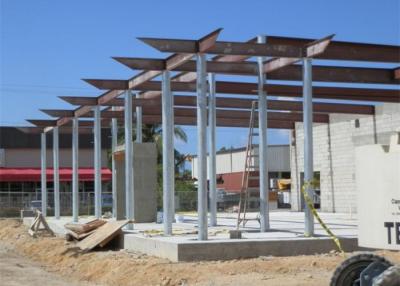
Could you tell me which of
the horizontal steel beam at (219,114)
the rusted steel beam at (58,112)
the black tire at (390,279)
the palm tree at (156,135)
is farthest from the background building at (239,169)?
the black tire at (390,279)

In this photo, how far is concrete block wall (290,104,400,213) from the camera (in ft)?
100

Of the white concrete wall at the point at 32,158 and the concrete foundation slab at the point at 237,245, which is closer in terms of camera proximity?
the concrete foundation slab at the point at 237,245

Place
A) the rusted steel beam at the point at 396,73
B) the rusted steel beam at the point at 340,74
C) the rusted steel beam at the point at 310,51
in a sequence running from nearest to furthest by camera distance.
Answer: the rusted steel beam at the point at 310,51 → the rusted steel beam at the point at 340,74 → the rusted steel beam at the point at 396,73

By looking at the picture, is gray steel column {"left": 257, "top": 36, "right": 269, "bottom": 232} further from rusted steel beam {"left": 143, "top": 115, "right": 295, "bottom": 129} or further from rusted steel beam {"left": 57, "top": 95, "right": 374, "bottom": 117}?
rusted steel beam {"left": 143, "top": 115, "right": 295, "bottom": 129}

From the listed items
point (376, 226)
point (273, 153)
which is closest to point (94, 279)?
point (376, 226)

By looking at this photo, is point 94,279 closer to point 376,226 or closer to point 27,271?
point 27,271

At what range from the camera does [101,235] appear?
1850cm

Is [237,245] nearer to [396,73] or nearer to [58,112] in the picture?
[396,73]

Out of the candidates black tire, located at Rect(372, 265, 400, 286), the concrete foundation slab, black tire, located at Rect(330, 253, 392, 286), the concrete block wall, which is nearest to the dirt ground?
the concrete foundation slab

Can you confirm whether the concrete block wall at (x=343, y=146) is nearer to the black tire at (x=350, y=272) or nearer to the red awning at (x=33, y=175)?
the red awning at (x=33, y=175)

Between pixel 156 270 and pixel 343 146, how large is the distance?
22.0m

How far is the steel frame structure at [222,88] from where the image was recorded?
601 inches

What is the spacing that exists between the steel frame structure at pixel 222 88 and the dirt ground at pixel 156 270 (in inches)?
63.0

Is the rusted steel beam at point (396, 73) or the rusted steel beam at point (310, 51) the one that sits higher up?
the rusted steel beam at point (396, 73)
